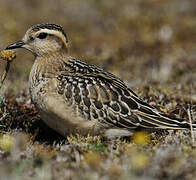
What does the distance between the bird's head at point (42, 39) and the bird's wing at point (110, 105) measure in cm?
83

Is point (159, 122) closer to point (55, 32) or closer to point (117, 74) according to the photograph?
point (55, 32)

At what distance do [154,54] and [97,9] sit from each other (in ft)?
18.7

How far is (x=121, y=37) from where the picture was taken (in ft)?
49.0

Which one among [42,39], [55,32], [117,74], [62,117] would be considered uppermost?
[117,74]

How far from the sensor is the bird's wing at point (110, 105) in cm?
616

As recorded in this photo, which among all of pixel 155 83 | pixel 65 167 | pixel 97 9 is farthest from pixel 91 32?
pixel 65 167

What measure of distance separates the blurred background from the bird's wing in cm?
203

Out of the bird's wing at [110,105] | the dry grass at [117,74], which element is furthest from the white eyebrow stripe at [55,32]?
the dry grass at [117,74]

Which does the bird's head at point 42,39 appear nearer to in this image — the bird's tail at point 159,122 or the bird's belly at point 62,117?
the bird's belly at point 62,117

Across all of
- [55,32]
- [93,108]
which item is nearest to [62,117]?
[93,108]

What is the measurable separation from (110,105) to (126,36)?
9.10 m

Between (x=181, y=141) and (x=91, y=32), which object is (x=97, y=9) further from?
(x=181, y=141)

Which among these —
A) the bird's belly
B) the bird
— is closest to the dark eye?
the bird

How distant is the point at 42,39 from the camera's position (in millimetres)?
6887
